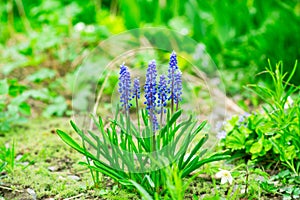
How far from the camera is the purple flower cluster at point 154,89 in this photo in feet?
6.26

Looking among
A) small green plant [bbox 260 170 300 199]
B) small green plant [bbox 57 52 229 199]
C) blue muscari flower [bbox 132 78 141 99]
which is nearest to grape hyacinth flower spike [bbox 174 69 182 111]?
small green plant [bbox 57 52 229 199]

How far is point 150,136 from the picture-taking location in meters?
2.00

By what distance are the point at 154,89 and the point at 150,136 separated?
0.21 meters

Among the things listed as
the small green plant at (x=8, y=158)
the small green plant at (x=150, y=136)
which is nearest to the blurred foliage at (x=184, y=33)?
the small green plant at (x=8, y=158)

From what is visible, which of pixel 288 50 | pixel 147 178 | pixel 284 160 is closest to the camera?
pixel 147 178

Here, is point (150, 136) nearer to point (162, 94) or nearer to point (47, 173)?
point (162, 94)

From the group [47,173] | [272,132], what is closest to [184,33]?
[272,132]

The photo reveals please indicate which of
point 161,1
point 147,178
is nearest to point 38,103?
point 161,1

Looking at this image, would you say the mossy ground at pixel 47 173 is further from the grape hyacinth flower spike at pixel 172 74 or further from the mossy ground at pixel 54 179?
the grape hyacinth flower spike at pixel 172 74

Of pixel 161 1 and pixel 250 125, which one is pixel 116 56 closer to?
pixel 250 125

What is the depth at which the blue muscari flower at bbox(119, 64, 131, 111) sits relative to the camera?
192 centimetres

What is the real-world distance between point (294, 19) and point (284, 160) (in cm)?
187

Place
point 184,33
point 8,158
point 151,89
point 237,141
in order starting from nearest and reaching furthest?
point 151,89
point 8,158
point 237,141
point 184,33

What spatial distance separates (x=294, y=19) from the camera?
3.75 m
